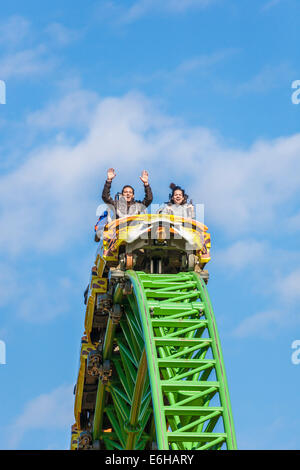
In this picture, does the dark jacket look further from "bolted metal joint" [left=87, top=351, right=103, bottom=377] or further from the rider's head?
"bolted metal joint" [left=87, top=351, right=103, bottom=377]

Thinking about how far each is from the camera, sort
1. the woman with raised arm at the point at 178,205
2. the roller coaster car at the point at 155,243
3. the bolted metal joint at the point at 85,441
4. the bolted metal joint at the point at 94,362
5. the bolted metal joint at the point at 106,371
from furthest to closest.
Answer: the bolted metal joint at the point at 85,441
the bolted metal joint at the point at 94,362
the bolted metal joint at the point at 106,371
the woman with raised arm at the point at 178,205
the roller coaster car at the point at 155,243

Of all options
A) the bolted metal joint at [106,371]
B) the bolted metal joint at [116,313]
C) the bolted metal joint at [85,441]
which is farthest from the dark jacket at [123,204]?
the bolted metal joint at [85,441]

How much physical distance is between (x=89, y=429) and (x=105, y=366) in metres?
5.04

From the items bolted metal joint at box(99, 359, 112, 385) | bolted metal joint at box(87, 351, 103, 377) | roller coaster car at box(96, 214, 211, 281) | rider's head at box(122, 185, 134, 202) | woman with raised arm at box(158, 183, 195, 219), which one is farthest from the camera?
bolted metal joint at box(87, 351, 103, 377)

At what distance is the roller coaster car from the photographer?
29328mm

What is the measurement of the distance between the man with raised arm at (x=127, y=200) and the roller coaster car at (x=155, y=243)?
1.05 m

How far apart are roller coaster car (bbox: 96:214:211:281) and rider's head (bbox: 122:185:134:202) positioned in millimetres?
1590

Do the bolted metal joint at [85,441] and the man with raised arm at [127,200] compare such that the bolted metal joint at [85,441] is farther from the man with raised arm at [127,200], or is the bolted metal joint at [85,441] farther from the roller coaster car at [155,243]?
the man with raised arm at [127,200]

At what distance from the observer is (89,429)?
1474 inches

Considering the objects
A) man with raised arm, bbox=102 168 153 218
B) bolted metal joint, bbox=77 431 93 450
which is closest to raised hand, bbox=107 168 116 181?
man with raised arm, bbox=102 168 153 218

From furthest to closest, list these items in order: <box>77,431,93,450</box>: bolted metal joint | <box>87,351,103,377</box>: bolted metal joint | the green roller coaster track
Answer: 1. <box>77,431,93,450</box>: bolted metal joint
2. <box>87,351,103,377</box>: bolted metal joint
3. the green roller coaster track

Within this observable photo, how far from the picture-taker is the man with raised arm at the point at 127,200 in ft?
103

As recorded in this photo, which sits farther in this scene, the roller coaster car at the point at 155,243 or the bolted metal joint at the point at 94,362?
the bolted metal joint at the point at 94,362

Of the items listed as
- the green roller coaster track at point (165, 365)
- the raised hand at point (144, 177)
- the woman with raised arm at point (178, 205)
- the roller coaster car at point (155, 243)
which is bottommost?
the green roller coaster track at point (165, 365)
